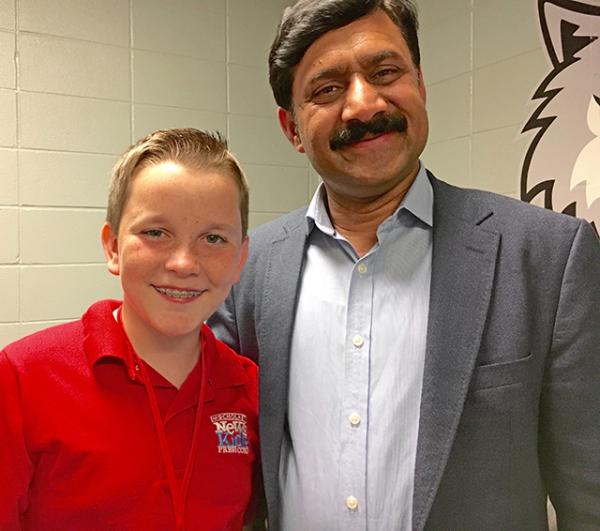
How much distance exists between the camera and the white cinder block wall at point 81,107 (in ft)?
7.96

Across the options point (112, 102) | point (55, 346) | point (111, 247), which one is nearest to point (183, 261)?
point (111, 247)

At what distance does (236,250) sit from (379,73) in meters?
0.51

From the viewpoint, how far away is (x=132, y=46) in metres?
2.63

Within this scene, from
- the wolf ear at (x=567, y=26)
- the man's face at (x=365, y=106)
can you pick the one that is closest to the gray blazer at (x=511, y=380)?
the man's face at (x=365, y=106)

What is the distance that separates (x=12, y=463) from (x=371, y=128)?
0.93 m

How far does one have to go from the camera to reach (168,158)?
1140mm

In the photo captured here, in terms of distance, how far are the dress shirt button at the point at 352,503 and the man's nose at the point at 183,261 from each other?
0.54 metres

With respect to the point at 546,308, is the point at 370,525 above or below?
below

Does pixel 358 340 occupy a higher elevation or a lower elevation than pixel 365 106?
lower

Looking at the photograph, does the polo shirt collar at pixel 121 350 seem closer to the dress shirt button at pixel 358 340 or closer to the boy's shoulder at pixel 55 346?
the boy's shoulder at pixel 55 346

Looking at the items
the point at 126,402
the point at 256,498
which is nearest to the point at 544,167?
the point at 256,498

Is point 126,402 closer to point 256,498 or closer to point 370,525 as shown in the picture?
point 256,498

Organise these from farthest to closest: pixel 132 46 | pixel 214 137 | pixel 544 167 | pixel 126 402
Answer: pixel 132 46
pixel 544 167
pixel 214 137
pixel 126 402

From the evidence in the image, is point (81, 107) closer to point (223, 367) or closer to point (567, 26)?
point (223, 367)
